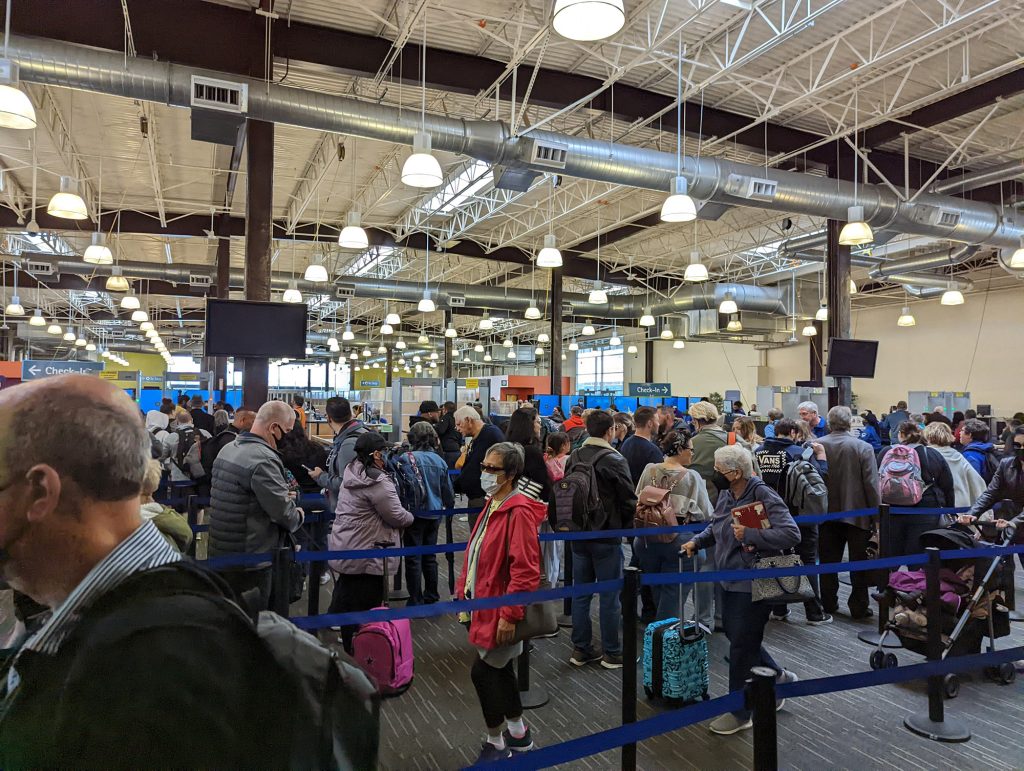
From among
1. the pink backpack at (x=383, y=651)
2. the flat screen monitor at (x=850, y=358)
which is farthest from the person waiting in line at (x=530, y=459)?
the flat screen monitor at (x=850, y=358)

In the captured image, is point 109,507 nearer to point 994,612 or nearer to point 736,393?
point 994,612

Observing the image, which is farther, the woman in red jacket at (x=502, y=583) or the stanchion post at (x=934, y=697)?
the stanchion post at (x=934, y=697)

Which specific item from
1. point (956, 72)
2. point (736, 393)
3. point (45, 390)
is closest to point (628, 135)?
point (956, 72)

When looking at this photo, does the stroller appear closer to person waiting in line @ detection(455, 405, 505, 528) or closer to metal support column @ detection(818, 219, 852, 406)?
person waiting in line @ detection(455, 405, 505, 528)

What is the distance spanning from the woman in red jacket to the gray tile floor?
270 millimetres

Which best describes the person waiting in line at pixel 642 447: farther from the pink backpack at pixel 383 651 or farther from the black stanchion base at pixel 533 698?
the pink backpack at pixel 383 651

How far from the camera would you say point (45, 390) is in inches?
37.8

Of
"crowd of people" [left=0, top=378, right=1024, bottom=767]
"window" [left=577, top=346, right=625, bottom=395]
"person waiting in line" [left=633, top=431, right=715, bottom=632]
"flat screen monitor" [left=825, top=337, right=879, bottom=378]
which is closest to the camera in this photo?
"crowd of people" [left=0, top=378, right=1024, bottom=767]

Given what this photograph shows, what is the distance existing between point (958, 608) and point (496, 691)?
314 centimetres

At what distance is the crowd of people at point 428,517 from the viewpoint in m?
0.86

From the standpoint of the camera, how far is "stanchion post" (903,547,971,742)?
3.45 meters

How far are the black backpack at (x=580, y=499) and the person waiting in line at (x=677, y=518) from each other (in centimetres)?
50

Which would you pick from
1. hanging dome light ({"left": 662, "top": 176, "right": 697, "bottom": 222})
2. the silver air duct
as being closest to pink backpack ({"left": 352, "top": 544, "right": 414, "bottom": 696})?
hanging dome light ({"left": 662, "top": 176, "right": 697, "bottom": 222})

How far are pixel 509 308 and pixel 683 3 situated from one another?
12263 mm
